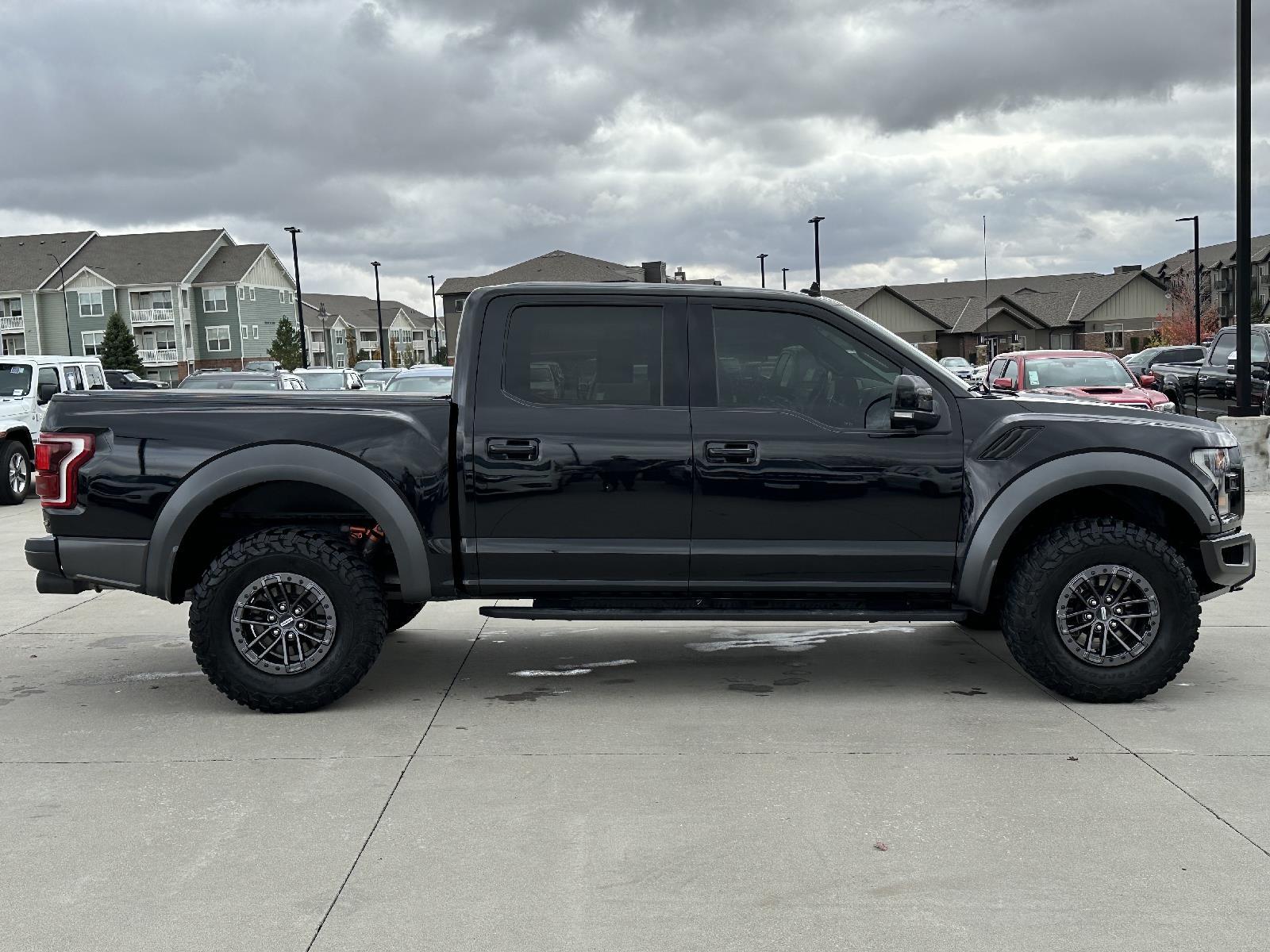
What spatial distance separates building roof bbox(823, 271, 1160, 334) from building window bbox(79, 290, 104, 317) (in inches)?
1946

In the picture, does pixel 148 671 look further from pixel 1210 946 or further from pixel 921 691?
pixel 1210 946

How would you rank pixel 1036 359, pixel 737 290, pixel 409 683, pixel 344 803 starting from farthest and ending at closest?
pixel 1036 359
pixel 409 683
pixel 737 290
pixel 344 803

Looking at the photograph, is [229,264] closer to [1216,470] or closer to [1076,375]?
[1076,375]

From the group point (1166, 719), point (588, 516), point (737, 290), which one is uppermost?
point (737, 290)

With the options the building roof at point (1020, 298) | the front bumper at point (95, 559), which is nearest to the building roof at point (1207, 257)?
the building roof at point (1020, 298)

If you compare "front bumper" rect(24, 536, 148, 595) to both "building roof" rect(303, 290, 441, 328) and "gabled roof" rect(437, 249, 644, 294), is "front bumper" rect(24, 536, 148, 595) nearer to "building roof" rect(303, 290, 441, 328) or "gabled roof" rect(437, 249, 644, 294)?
"gabled roof" rect(437, 249, 644, 294)

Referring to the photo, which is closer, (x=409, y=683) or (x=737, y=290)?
(x=737, y=290)

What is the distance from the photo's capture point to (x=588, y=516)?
18.8 ft

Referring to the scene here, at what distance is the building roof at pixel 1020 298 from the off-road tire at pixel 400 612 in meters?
84.3

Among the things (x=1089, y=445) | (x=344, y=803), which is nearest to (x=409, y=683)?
(x=344, y=803)

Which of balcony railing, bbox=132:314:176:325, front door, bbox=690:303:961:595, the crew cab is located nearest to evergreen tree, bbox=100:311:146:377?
balcony railing, bbox=132:314:176:325

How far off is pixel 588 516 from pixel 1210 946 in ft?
10.3

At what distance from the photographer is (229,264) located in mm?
85312

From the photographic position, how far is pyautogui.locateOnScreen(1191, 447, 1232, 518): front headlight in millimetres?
5812
